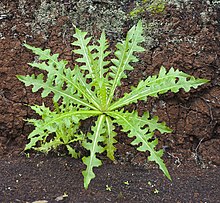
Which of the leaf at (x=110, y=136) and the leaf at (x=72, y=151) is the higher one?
the leaf at (x=110, y=136)

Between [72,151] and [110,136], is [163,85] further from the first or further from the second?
[72,151]

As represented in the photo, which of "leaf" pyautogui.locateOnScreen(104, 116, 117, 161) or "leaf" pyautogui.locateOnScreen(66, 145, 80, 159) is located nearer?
"leaf" pyautogui.locateOnScreen(104, 116, 117, 161)

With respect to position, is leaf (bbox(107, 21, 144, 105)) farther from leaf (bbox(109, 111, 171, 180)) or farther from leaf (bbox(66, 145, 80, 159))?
leaf (bbox(66, 145, 80, 159))

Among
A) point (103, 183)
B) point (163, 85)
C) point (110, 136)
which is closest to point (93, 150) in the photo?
point (110, 136)

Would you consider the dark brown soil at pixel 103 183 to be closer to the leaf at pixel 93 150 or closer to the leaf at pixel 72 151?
the leaf at pixel 72 151

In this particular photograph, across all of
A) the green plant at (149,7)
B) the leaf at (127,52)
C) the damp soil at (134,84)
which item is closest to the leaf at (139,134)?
the leaf at (127,52)

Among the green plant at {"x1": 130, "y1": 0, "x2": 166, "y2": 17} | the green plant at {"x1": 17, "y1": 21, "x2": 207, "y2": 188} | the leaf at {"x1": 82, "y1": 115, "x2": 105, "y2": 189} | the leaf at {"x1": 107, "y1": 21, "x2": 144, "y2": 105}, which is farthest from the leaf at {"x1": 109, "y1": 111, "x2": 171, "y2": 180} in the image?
the green plant at {"x1": 130, "y1": 0, "x2": 166, "y2": 17}
